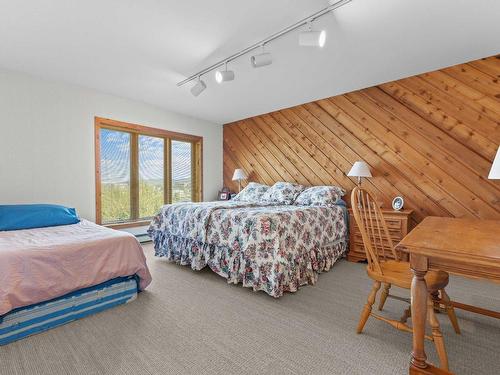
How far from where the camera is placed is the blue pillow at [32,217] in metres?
2.55

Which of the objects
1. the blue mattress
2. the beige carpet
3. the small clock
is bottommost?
the beige carpet

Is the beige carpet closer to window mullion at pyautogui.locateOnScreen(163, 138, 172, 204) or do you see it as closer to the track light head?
the track light head

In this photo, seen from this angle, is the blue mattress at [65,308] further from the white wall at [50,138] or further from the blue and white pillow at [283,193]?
the blue and white pillow at [283,193]

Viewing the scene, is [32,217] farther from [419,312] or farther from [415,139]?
[415,139]

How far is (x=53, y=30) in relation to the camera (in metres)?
2.23

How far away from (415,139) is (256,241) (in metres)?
2.42

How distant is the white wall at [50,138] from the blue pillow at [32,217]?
1.55 feet

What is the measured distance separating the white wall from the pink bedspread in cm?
96

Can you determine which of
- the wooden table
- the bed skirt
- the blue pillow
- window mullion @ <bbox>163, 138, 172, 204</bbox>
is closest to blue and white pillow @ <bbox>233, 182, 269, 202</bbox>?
window mullion @ <bbox>163, 138, 172, 204</bbox>

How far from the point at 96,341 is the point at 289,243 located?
5.35 ft

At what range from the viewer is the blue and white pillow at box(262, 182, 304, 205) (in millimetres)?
3914

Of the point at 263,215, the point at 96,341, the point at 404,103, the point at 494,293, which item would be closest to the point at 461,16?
the point at 404,103

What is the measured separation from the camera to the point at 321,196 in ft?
11.6

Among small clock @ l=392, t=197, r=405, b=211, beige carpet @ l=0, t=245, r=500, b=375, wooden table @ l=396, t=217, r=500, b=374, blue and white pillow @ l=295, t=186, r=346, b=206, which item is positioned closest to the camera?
wooden table @ l=396, t=217, r=500, b=374
